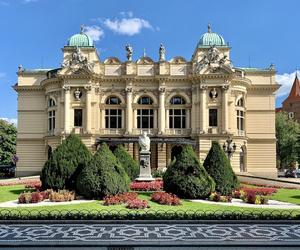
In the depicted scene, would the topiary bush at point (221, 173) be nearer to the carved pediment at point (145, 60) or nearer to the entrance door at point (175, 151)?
the entrance door at point (175, 151)

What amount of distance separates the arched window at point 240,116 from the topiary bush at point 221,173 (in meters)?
28.8

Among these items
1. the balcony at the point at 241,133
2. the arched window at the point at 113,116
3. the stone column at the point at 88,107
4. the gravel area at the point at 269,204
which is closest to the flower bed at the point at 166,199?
the gravel area at the point at 269,204

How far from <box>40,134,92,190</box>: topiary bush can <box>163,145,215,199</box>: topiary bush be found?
18.9 feet

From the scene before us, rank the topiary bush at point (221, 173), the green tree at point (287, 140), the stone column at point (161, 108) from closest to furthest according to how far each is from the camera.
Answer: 1. the topiary bush at point (221, 173)
2. the stone column at point (161, 108)
3. the green tree at point (287, 140)

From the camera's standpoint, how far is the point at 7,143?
238 feet

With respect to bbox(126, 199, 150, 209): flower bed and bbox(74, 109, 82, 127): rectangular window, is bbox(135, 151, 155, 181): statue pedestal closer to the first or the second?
Answer: bbox(126, 199, 150, 209): flower bed

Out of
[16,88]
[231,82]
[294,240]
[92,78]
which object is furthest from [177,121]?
[294,240]

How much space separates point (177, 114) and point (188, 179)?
31055 millimetres

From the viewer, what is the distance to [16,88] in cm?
5728

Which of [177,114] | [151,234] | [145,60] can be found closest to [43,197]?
[151,234]

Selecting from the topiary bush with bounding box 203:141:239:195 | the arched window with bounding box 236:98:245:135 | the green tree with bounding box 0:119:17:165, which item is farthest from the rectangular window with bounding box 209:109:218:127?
the green tree with bounding box 0:119:17:165

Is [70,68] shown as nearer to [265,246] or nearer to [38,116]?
[38,116]

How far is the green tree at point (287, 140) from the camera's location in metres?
71.5

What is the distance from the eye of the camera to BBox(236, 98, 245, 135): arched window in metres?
53.9
